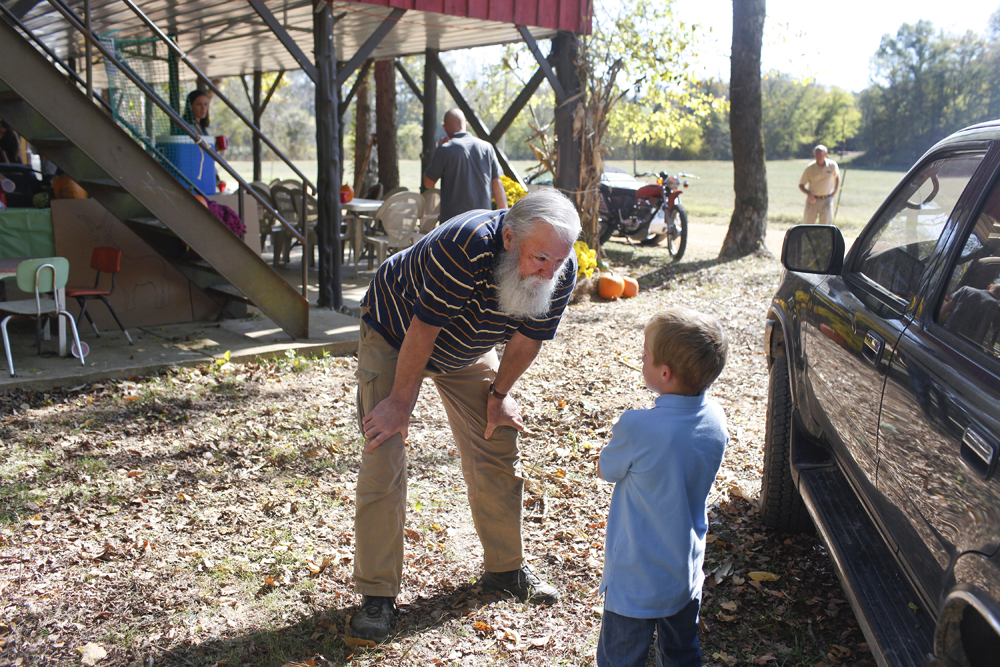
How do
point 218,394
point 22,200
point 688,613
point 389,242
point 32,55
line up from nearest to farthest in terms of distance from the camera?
point 688,613 < point 32,55 < point 218,394 < point 22,200 < point 389,242

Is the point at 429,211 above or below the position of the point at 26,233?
above

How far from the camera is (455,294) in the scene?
254cm

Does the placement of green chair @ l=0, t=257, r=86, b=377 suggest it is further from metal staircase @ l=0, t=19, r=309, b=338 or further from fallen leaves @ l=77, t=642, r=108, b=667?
fallen leaves @ l=77, t=642, r=108, b=667

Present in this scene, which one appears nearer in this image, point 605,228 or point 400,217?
point 400,217

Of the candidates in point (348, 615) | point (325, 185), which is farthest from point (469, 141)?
point (348, 615)

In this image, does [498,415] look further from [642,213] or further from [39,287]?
[642,213]

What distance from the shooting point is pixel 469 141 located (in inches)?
289

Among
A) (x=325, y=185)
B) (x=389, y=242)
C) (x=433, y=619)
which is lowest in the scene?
(x=433, y=619)

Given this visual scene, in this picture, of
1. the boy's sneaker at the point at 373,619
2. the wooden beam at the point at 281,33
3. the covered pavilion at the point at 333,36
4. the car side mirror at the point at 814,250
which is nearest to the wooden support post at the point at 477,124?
the covered pavilion at the point at 333,36

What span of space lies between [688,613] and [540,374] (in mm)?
4259

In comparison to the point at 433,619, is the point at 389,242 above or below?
above

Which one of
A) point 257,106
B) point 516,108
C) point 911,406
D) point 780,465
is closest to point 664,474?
point 911,406

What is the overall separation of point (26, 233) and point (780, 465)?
6.54 metres

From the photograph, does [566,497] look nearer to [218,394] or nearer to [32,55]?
[218,394]
